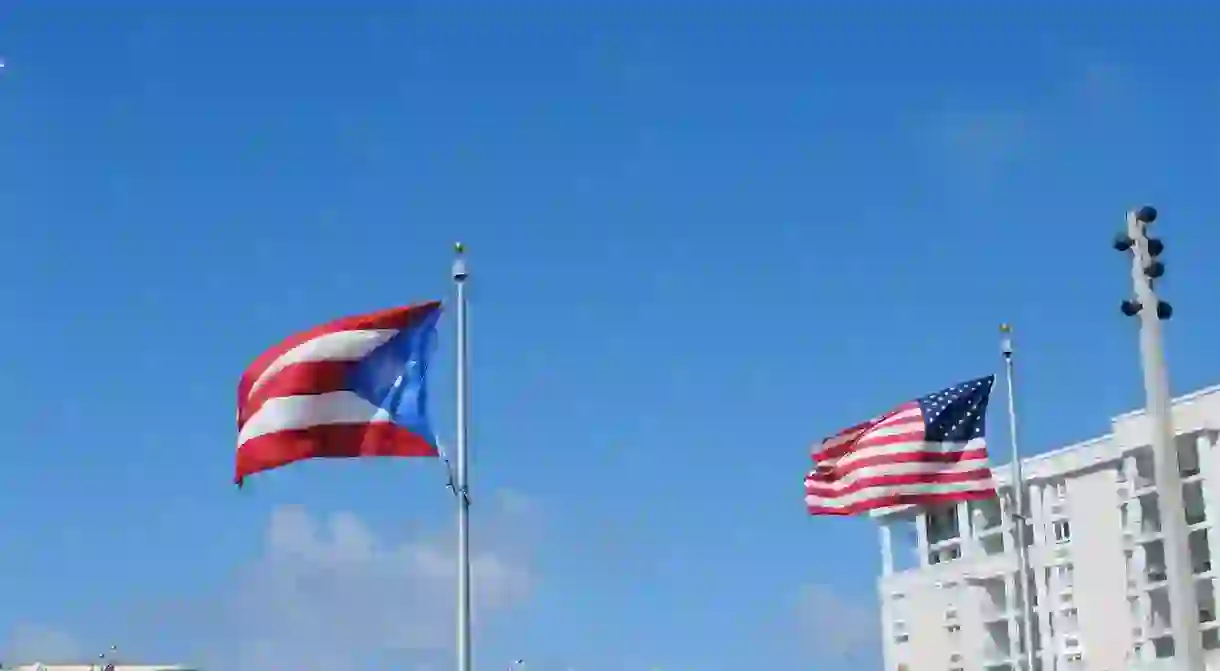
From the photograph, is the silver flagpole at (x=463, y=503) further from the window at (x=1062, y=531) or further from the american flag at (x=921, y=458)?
the window at (x=1062, y=531)

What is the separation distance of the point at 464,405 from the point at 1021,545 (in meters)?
20.9

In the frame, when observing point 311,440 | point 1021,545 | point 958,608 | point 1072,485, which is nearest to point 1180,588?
point 311,440

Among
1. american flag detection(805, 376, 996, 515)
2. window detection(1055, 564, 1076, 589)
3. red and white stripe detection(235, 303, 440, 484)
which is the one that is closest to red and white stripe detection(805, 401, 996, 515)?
american flag detection(805, 376, 996, 515)

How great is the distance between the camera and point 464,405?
2869cm

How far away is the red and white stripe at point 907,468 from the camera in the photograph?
133ft

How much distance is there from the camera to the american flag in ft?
133

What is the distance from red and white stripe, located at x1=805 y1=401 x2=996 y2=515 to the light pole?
10416mm

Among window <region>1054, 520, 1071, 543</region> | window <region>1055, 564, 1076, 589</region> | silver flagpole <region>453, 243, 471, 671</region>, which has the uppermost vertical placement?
window <region>1054, 520, 1071, 543</region>

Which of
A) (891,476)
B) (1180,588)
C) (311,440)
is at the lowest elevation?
(1180,588)

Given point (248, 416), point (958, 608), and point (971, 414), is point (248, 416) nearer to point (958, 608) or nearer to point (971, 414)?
point (971, 414)

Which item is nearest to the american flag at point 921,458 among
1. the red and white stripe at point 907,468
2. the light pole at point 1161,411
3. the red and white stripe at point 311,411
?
the red and white stripe at point 907,468

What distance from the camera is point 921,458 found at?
40.5 meters

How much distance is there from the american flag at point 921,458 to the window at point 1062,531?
55199 mm

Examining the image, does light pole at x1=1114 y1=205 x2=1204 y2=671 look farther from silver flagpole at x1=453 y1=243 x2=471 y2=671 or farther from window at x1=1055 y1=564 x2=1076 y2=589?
window at x1=1055 y1=564 x2=1076 y2=589
